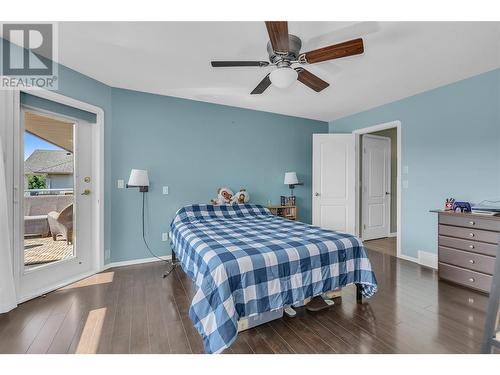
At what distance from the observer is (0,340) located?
5.63 ft

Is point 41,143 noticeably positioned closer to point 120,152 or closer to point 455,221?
point 120,152

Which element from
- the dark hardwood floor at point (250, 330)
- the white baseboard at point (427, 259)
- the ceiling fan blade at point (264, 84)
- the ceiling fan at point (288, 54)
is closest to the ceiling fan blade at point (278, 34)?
the ceiling fan at point (288, 54)

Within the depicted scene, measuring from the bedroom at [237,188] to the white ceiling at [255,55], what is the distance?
2 centimetres

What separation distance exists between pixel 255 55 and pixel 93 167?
2.43 meters

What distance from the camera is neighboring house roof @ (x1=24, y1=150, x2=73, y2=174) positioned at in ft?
8.11

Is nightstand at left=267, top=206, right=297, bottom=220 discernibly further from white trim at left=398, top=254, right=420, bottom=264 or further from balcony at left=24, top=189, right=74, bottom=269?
balcony at left=24, top=189, right=74, bottom=269

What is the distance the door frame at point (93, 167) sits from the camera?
2.17 meters

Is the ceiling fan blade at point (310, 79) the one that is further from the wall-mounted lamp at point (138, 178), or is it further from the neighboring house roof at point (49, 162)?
the neighboring house roof at point (49, 162)

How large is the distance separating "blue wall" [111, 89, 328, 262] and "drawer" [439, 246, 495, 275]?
226 centimetres

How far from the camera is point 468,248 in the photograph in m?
2.61

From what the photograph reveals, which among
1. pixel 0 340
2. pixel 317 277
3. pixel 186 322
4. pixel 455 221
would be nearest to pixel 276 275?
pixel 317 277

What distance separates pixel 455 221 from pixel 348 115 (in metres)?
2.59

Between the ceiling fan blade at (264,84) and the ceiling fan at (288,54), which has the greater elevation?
the ceiling fan blade at (264,84)

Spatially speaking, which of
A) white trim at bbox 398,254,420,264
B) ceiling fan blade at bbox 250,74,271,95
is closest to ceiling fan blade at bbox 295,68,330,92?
ceiling fan blade at bbox 250,74,271,95
